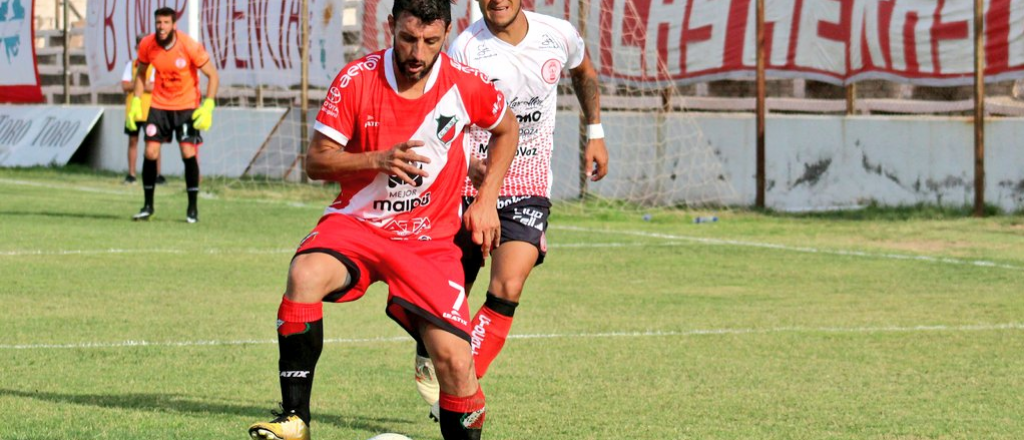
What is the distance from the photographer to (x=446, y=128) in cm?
560

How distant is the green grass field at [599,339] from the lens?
6648mm

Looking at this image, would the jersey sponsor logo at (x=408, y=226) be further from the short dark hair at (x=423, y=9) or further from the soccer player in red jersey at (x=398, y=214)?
the short dark hair at (x=423, y=9)

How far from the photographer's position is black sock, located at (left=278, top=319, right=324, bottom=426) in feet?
17.8

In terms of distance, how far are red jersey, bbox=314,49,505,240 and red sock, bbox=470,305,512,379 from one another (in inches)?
43.7

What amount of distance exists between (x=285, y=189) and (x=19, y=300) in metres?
11.7

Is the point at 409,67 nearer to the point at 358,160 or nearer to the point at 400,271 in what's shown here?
the point at 358,160

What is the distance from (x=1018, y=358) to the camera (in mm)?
8219

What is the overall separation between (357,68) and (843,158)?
13.1m

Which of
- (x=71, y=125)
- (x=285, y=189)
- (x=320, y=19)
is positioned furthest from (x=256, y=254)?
(x=71, y=125)

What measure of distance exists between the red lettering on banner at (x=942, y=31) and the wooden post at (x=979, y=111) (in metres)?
0.37

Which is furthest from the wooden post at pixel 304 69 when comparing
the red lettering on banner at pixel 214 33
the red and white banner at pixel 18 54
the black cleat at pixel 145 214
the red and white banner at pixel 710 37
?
the red and white banner at pixel 18 54

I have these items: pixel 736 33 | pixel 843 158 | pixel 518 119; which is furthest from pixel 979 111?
pixel 518 119

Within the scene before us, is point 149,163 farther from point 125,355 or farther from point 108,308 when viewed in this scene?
point 125,355

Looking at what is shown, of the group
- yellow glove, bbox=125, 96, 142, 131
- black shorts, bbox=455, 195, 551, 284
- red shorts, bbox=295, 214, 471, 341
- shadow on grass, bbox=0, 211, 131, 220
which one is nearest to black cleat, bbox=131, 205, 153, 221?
shadow on grass, bbox=0, 211, 131, 220
